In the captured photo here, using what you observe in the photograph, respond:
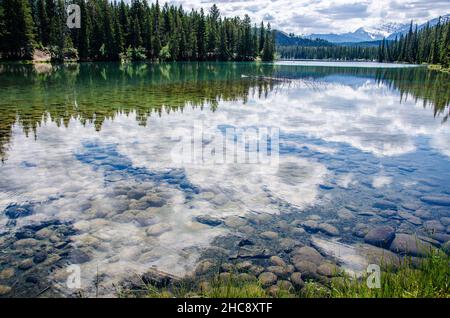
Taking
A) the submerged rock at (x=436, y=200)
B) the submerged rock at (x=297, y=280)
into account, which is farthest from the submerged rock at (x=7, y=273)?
the submerged rock at (x=436, y=200)

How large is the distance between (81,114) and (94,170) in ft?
34.9

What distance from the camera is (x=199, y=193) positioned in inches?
392

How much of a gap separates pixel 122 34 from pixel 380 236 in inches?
4328

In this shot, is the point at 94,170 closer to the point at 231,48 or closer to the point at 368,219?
the point at 368,219

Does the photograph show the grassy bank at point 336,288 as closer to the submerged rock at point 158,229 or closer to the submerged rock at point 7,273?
the submerged rock at point 158,229

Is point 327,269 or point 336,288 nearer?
point 336,288

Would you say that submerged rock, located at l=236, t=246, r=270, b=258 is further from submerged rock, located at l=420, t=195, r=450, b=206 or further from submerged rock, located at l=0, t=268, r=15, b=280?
submerged rock, located at l=420, t=195, r=450, b=206

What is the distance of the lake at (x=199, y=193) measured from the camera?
268 inches

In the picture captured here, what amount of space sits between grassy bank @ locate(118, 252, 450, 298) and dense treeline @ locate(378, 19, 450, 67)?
115695mm

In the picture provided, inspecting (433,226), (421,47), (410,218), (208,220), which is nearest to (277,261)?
(208,220)

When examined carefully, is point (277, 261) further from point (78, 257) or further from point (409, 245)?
point (78, 257)

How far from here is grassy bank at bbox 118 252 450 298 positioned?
4641 mm
